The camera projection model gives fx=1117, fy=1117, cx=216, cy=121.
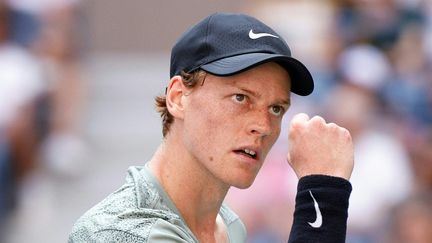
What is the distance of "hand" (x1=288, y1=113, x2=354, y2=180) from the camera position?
3062 millimetres

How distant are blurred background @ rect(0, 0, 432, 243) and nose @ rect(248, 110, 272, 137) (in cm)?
366

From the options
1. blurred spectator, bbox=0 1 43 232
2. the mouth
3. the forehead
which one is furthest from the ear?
blurred spectator, bbox=0 1 43 232

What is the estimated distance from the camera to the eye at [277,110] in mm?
3199

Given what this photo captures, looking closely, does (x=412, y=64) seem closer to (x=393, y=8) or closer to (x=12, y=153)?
(x=393, y=8)

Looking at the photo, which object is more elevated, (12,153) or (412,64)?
(412,64)

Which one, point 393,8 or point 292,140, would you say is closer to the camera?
point 292,140

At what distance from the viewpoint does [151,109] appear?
9328 mm

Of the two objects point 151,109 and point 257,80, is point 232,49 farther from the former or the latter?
point 151,109

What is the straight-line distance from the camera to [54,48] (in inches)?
342

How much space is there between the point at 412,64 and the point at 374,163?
1.23 m

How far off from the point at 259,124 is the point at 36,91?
213 inches

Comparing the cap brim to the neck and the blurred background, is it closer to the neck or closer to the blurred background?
the neck

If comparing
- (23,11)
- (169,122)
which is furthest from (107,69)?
(169,122)

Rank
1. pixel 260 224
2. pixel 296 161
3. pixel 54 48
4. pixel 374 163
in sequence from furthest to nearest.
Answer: pixel 54 48 < pixel 374 163 < pixel 260 224 < pixel 296 161
